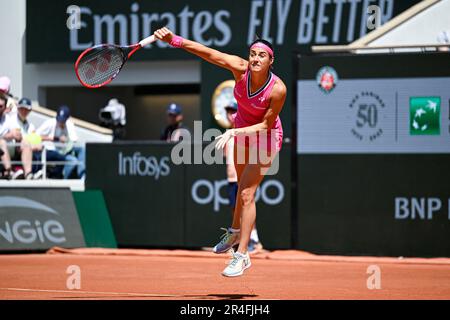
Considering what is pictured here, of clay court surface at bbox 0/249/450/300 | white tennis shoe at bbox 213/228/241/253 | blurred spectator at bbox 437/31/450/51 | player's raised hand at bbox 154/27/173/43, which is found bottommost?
clay court surface at bbox 0/249/450/300

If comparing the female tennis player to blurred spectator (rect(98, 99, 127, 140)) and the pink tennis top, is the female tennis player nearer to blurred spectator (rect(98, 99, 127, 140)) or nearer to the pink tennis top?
the pink tennis top

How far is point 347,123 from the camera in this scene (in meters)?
14.5

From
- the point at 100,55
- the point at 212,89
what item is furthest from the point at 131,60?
the point at 100,55

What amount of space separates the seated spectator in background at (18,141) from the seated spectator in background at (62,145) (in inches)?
13.9

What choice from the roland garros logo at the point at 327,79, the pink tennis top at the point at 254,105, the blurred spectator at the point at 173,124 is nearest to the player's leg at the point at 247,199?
the pink tennis top at the point at 254,105

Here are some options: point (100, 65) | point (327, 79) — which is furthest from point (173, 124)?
point (100, 65)

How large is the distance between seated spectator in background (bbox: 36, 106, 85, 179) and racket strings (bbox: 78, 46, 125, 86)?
22.0 ft

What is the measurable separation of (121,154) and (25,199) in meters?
1.77

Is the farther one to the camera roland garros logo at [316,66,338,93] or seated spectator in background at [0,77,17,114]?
seated spectator in background at [0,77,17,114]

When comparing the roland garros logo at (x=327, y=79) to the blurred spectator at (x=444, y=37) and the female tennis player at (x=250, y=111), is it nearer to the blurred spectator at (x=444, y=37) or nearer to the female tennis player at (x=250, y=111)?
the blurred spectator at (x=444, y=37)

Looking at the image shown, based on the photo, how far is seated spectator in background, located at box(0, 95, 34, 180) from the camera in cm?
1555

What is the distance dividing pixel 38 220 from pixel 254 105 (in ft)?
23.0

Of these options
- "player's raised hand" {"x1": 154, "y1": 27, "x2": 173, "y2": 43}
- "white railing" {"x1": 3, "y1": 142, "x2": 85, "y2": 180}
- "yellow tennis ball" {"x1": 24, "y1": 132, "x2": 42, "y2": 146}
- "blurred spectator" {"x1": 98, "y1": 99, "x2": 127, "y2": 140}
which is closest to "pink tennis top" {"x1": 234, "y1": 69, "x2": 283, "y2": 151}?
"player's raised hand" {"x1": 154, "y1": 27, "x2": 173, "y2": 43}
